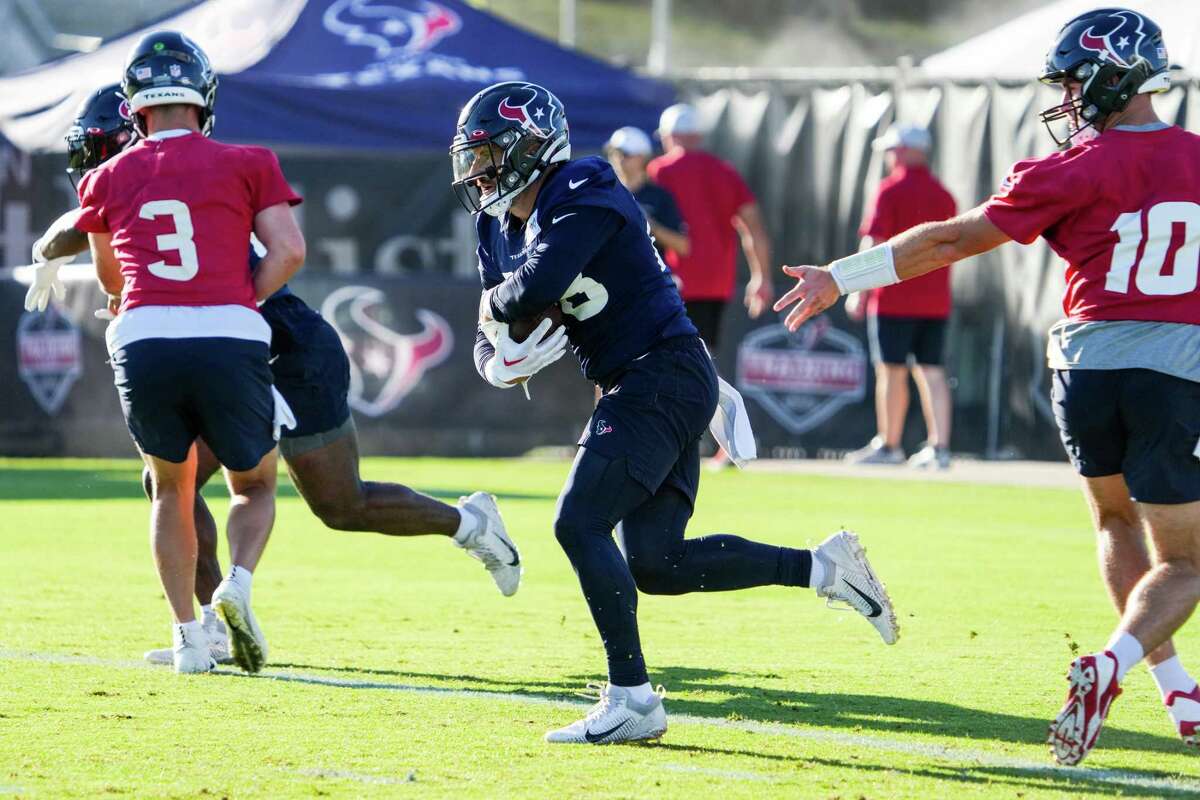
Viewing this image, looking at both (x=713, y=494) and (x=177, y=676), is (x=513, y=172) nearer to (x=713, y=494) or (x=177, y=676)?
(x=177, y=676)

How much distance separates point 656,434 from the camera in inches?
232

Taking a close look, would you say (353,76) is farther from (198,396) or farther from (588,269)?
(588,269)

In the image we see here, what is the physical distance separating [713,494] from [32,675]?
25.0 feet

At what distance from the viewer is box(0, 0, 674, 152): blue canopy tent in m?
16.3

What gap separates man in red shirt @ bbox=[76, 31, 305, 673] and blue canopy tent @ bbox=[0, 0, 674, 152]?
936cm

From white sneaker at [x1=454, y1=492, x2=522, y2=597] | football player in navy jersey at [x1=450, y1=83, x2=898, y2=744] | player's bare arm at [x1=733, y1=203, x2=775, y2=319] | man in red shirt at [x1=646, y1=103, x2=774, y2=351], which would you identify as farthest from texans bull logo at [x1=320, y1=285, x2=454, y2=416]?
football player in navy jersey at [x1=450, y1=83, x2=898, y2=744]

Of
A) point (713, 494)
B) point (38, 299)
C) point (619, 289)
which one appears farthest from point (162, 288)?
point (713, 494)

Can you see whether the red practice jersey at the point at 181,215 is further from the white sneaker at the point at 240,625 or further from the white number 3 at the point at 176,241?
the white sneaker at the point at 240,625

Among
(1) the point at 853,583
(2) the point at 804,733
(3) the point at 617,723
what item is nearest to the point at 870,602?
(1) the point at 853,583

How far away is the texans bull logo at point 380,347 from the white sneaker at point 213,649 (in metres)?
9.20

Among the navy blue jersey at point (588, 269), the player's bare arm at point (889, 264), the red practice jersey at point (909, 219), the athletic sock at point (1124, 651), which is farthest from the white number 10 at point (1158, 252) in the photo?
the red practice jersey at point (909, 219)

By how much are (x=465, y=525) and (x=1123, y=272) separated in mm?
3095

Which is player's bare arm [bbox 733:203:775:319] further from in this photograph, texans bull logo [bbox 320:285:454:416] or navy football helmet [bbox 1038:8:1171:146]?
navy football helmet [bbox 1038:8:1171:146]

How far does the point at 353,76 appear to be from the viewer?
659 inches
